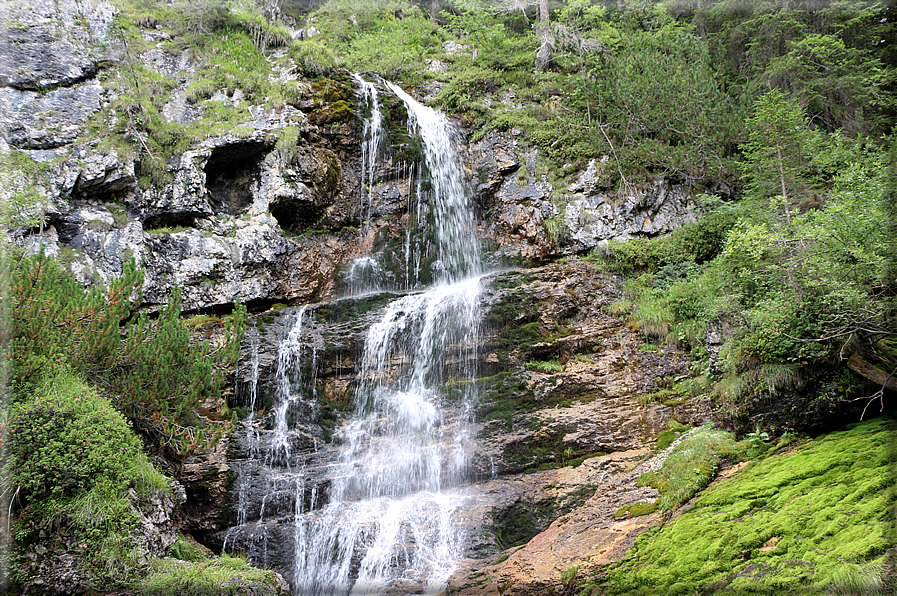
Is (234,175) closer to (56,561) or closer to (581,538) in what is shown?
(56,561)

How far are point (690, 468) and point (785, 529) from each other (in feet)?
8.18

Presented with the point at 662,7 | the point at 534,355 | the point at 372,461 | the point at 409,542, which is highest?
the point at 662,7

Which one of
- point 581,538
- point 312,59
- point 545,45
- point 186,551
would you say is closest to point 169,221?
point 312,59

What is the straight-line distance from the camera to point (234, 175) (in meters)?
15.4

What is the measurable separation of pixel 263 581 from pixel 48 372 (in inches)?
Result: 180

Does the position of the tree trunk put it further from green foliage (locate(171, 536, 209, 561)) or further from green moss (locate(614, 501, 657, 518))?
green foliage (locate(171, 536, 209, 561))

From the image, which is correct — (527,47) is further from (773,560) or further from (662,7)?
(773,560)

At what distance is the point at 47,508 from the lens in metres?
6.55

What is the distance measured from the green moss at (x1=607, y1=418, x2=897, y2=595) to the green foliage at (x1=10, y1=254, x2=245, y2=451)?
7345mm

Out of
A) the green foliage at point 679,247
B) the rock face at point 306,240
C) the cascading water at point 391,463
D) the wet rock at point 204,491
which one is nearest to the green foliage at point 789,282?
the green foliage at point 679,247

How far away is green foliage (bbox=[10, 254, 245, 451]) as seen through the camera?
6980mm

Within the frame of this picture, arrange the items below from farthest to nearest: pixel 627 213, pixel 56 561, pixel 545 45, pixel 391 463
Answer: pixel 545 45
pixel 627 213
pixel 391 463
pixel 56 561

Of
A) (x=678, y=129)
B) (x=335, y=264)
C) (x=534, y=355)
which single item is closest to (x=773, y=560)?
(x=534, y=355)

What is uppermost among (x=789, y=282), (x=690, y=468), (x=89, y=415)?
(x=789, y=282)
